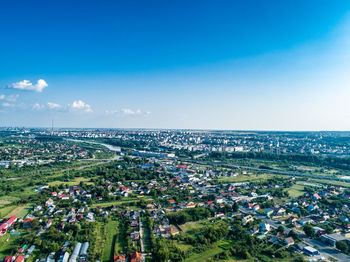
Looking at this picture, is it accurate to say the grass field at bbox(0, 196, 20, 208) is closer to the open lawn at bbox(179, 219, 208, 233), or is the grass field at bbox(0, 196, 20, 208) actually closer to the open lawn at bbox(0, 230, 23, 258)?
the open lawn at bbox(0, 230, 23, 258)

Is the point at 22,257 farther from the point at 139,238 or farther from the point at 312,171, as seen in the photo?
the point at 312,171

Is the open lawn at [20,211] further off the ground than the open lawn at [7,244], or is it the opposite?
the open lawn at [20,211]

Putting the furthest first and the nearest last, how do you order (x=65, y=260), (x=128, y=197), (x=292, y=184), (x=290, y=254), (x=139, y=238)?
(x=292, y=184) → (x=128, y=197) → (x=139, y=238) → (x=290, y=254) → (x=65, y=260)

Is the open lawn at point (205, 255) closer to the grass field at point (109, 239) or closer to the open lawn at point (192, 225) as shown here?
the open lawn at point (192, 225)

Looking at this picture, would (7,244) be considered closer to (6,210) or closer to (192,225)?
(6,210)

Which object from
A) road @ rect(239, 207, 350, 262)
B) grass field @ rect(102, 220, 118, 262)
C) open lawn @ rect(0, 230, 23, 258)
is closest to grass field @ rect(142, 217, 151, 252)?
grass field @ rect(102, 220, 118, 262)

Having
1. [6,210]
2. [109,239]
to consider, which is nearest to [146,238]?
[109,239]

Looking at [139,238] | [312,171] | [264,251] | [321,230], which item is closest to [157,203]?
[139,238]

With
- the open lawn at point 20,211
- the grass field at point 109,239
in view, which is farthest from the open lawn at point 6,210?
the grass field at point 109,239

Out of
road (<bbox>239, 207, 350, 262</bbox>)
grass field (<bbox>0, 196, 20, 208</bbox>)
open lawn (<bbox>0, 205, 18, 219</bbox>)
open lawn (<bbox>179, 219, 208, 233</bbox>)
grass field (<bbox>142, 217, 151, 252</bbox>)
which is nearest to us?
road (<bbox>239, 207, 350, 262</bbox>)

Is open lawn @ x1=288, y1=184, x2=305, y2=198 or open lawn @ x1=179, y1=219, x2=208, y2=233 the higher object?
open lawn @ x1=179, y1=219, x2=208, y2=233

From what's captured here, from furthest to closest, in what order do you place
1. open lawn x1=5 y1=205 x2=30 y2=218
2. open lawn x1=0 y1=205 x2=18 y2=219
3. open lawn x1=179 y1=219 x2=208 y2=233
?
1. open lawn x1=5 y1=205 x2=30 y2=218
2. open lawn x1=0 y1=205 x2=18 y2=219
3. open lawn x1=179 y1=219 x2=208 y2=233
